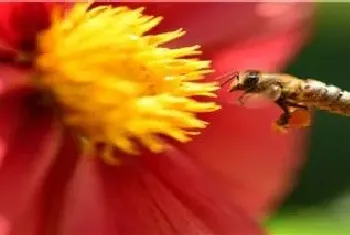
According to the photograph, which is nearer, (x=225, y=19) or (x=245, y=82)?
(x=245, y=82)

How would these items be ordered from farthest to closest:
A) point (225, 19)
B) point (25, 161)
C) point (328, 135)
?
point (328, 135)
point (225, 19)
point (25, 161)

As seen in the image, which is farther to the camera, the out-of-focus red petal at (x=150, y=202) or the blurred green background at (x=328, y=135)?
the blurred green background at (x=328, y=135)

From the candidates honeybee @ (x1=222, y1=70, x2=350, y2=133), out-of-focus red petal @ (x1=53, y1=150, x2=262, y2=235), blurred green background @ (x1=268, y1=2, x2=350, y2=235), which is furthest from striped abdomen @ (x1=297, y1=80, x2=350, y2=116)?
blurred green background @ (x1=268, y1=2, x2=350, y2=235)

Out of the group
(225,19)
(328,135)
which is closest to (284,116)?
(225,19)

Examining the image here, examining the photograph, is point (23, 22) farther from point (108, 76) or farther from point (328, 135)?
point (328, 135)

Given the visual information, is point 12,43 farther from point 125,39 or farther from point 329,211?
point 329,211

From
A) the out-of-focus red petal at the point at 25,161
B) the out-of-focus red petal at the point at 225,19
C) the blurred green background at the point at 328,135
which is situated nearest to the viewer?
the out-of-focus red petal at the point at 25,161

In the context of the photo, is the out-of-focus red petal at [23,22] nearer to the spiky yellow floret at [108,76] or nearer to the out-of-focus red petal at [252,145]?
the spiky yellow floret at [108,76]

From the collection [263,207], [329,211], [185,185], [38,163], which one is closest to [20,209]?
[38,163]

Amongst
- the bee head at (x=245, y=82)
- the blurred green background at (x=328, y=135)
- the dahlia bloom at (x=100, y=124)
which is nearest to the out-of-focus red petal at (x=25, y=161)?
the dahlia bloom at (x=100, y=124)
